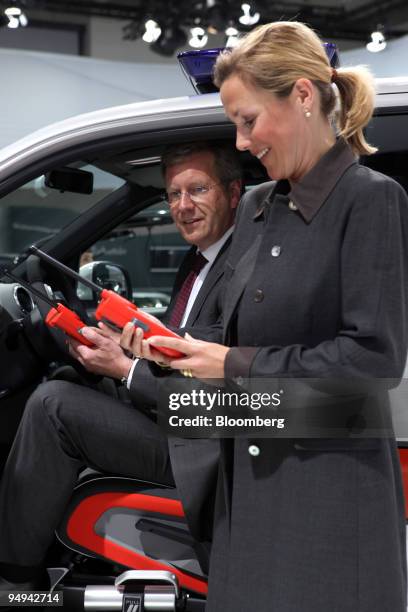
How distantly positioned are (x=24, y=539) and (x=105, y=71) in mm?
7853

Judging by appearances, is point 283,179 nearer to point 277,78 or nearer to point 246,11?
point 277,78

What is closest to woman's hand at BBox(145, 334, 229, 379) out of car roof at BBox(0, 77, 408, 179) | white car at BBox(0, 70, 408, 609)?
white car at BBox(0, 70, 408, 609)

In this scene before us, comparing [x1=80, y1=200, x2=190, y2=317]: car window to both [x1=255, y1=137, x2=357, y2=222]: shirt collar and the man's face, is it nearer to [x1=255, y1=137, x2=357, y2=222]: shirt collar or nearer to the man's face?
the man's face

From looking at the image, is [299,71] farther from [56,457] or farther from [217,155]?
[56,457]

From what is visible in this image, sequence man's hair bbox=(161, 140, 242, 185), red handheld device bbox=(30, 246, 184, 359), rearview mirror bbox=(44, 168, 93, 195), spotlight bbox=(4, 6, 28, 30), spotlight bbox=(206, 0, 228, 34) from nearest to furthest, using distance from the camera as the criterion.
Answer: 1. red handheld device bbox=(30, 246, 184, 359)
2. man's hair bbox=(161, 140, 242, 185)
3. rearview mirror bbox=(44, 168, 93, 195)
4. spotlight bbox=(4, 6, 28, 30)
5. spotlight bbox=(206, 0, 228, 34)

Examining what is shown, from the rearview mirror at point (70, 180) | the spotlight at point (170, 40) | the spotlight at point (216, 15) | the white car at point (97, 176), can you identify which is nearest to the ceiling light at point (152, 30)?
the spotlight at point (170, 40)

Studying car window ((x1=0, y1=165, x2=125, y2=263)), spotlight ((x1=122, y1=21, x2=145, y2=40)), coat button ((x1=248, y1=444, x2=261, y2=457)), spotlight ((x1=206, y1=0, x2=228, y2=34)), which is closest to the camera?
coat button ((x1=248, y1=444, x2=261, y2=457))

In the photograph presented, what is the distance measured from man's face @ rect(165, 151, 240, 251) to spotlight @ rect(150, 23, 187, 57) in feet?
29.0

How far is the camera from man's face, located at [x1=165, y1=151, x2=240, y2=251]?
2096 mm

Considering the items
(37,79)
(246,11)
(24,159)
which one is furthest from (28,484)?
(246,11)

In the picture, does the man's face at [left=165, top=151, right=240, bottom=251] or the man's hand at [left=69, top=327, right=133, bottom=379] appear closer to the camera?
the man's hand at [left=69, top=327, right=133, bottom=379]

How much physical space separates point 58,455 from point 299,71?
41.3 inches

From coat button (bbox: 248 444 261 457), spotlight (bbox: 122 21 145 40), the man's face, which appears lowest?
coat button (bbox: 248 444 261 457)

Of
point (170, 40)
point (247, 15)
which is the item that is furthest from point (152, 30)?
point (247, 15)
